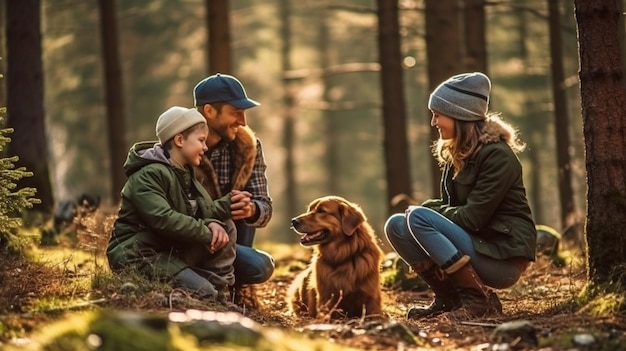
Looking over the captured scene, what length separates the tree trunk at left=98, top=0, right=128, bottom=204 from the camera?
16734 millimetres

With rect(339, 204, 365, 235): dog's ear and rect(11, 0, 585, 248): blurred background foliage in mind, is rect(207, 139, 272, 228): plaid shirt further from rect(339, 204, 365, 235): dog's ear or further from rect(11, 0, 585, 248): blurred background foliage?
rect(11, 0, 585, 248): blurred background foliage

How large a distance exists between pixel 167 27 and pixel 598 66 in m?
23.6

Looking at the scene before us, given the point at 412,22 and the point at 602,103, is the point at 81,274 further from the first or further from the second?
the point at 412,22

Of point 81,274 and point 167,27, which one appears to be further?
point 167,27

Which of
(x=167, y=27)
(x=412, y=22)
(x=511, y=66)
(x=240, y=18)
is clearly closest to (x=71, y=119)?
(x=167, y=27)

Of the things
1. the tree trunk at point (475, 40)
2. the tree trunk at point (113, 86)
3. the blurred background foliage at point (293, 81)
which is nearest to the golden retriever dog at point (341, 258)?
the tree trunk at point (475, 40)

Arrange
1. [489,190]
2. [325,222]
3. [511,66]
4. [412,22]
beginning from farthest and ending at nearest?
1. [511,66]
2. [412,22]
3. [325,222]
4. [489,190]

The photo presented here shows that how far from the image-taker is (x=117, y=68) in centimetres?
1678

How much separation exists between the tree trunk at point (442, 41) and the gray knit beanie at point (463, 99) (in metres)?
5.65

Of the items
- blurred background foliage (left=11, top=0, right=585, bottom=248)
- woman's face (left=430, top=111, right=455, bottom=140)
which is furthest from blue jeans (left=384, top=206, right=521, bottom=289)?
blurred background foliage (left=11, top=0, right=585, bottom=248)

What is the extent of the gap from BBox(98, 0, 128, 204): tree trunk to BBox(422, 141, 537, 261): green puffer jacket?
10277 millimetres

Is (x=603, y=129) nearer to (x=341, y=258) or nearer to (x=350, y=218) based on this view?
(x=350, y=218)

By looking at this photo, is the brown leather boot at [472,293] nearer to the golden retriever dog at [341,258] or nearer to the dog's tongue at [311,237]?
the golden retriever dog at [341,258]

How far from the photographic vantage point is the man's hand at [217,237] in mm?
7180
